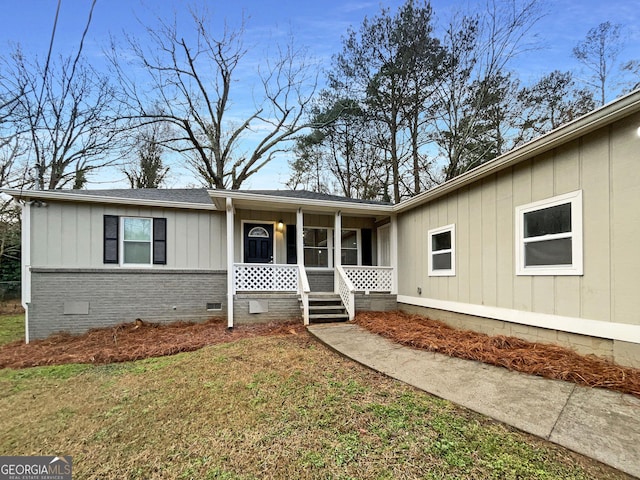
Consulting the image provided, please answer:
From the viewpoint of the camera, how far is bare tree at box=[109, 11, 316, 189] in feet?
47.2

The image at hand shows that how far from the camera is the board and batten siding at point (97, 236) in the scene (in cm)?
697

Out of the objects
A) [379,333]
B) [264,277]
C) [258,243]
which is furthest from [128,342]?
[379,333]

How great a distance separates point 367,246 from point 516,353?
5.96 metres

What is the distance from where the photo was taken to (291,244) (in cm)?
901

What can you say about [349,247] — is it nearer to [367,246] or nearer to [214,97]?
[367,246]

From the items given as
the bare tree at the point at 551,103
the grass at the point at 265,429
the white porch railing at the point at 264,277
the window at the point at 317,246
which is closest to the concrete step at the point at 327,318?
the white porch railing at the point at 264,277

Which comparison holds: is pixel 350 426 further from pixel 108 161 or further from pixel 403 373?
pixel 108 161

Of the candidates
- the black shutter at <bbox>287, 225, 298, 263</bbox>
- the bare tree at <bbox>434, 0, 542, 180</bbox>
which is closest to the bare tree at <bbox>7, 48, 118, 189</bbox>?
the black shutter at <bbox>287, 225, 298, 263</bbox>

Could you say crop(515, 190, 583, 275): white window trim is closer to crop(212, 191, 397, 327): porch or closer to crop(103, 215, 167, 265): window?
crop(212, 191, 397, 327): porch

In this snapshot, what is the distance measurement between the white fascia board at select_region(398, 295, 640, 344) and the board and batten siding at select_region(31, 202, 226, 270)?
5975 mm

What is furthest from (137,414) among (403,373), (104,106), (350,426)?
(104,106)

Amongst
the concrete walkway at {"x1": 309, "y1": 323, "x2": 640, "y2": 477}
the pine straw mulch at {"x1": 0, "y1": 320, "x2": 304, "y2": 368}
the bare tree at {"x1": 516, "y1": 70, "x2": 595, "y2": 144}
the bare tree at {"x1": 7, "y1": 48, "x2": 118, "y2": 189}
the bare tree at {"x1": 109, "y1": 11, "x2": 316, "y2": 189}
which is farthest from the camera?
the bare tree at {"x1": 109, "y1": 11, "x2": 316, "y2": 189}

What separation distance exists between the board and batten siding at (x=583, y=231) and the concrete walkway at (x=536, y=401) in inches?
49.6

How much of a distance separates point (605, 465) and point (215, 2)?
712 inches
